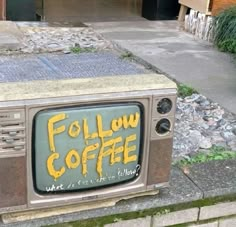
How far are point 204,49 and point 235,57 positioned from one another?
1.34 feet

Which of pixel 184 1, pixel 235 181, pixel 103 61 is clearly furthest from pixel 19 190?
pixel 184 1

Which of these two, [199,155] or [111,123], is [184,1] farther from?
[111,123]

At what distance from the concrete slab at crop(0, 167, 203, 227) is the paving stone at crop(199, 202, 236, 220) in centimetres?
8

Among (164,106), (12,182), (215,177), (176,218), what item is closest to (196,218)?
(176,218)

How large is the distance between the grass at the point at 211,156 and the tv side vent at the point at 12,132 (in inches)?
38.0

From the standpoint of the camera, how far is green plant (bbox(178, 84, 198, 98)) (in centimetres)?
373

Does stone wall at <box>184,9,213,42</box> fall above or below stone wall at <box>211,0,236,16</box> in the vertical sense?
below

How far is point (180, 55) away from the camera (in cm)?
482

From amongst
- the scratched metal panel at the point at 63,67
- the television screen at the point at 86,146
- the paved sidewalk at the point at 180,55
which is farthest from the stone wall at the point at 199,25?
the television screen at the point at 86,146

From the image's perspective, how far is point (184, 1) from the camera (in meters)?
6.08

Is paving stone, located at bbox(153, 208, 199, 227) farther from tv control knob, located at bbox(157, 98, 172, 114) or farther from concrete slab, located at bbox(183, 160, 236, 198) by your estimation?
tv control knob, located at bbox(157, 98, 172, 114)

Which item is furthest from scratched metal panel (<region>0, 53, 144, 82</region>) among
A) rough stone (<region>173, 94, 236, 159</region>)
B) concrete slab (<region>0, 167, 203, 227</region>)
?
concrete slab (<region>0, 167, 203, 227</region>)

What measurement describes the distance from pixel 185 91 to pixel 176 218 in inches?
67.7

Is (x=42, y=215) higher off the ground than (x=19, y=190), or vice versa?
(x=19, y=190)
